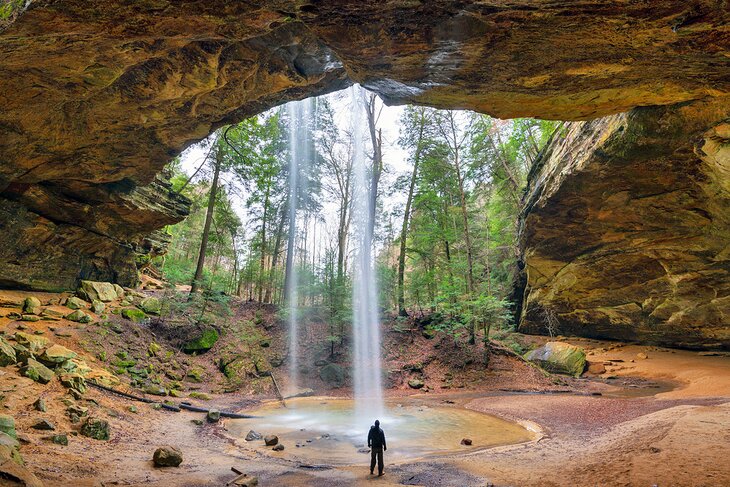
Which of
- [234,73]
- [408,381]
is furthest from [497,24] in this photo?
[408,381]

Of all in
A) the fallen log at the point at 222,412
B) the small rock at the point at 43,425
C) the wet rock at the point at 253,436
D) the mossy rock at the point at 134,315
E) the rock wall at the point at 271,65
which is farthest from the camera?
the mossy rock at the point at 134,315

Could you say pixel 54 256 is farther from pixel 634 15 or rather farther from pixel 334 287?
pixel 634 15

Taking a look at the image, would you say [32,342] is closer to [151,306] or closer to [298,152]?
[151,306]

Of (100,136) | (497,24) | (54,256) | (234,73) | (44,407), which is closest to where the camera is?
(497,24)

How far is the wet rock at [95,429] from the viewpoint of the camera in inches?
250

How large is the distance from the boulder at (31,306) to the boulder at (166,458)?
967 centimetres

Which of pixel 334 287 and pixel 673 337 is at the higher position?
pixel 334 287

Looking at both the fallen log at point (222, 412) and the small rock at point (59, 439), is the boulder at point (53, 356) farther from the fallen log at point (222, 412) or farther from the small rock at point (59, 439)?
the small rock at point (59, 439)

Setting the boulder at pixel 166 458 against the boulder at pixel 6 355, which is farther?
the boulder at pixel 6 355

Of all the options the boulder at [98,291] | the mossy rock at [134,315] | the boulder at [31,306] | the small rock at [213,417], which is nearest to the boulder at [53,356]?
the boulder at [31,306]

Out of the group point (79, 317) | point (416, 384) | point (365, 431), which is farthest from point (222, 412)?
point (416, 384)

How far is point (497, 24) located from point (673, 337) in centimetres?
1876

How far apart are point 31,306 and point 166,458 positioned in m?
10.2

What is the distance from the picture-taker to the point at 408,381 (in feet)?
51.4
